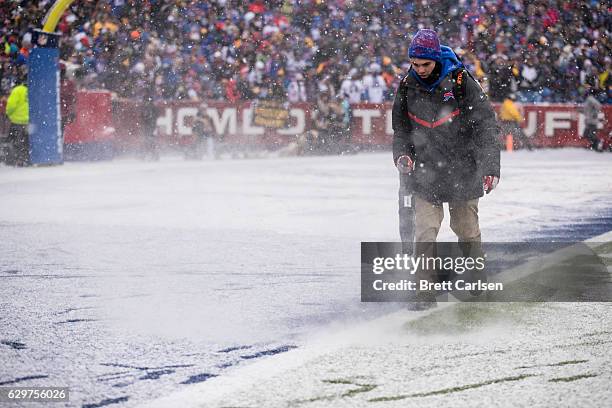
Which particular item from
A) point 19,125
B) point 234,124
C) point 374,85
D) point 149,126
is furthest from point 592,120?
point 19,125

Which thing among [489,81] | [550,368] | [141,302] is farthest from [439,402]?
[489,81]

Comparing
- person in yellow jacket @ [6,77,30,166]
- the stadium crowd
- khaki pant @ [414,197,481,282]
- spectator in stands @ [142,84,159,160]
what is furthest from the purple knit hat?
spectator in stands @ [142,84,159,160]

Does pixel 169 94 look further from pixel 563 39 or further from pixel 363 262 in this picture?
pixel 363 262

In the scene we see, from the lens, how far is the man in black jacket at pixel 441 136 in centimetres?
670

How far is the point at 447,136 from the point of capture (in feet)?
22.3

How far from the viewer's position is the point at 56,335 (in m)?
6.15

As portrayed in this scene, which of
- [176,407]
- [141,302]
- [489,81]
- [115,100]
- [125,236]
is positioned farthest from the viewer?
[489,81]

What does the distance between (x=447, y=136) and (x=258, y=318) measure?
5.06ft

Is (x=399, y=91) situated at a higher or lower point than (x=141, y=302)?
higher

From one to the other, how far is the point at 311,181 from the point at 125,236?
7825mm

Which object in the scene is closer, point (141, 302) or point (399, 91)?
point (399, 91)

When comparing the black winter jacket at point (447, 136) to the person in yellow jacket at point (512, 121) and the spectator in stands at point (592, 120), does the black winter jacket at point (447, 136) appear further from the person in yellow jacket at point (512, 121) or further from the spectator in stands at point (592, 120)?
the spectator in stands at point (592, 120)

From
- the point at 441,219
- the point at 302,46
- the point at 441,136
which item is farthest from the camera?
the point at 302,46

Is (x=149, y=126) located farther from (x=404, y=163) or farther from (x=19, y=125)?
(x=404, y=163)
